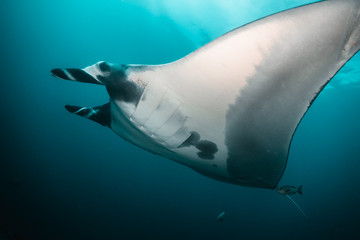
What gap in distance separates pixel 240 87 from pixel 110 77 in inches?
37.1

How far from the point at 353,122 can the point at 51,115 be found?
38.0 metres

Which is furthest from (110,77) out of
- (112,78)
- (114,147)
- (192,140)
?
(114,147)

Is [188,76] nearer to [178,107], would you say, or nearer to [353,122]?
[178,107]

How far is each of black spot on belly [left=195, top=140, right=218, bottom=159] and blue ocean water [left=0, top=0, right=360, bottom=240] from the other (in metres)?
9.18

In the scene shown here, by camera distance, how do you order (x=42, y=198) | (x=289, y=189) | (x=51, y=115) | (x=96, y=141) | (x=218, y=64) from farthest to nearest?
1. (x=96, y=141)
2. (x=51, y=115)
3. (x=42, y=198)
4. (x=289, y=189)
5. (x=218, y=64)

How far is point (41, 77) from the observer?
71.5 ft

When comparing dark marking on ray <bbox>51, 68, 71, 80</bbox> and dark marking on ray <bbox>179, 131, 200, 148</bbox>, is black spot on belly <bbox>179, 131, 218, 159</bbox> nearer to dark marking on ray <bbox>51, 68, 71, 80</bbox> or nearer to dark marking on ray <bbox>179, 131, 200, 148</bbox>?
dark marking on ray <bbox>179, 131, 200, 148</bbox>

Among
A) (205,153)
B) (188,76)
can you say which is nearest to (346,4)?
(188,76)

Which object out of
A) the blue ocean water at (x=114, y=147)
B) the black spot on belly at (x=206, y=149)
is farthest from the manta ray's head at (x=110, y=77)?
the blue ocean water at (x=114, y=147)

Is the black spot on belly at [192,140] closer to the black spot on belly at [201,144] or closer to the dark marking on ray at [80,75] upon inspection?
the black spot on belly at [201,144]

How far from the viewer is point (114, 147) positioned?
2622cm

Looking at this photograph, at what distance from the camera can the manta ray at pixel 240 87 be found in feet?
3.29

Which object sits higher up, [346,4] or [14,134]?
[346,4]

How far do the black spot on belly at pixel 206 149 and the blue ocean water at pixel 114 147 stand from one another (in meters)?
9.18
